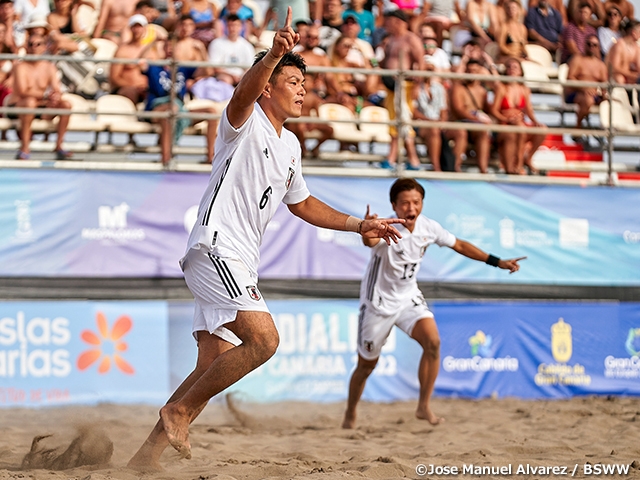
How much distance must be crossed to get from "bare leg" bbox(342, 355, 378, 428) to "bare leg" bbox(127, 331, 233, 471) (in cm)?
297

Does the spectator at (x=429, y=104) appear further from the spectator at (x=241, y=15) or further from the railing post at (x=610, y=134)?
the spectator at (x=241, y=15)

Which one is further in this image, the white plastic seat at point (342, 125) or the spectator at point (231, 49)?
the white plastic seat at point (342, 125)

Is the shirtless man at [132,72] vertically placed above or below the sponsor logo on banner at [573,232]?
above

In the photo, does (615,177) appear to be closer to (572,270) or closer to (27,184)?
(572,270)

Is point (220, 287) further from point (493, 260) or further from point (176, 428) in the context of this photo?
point (493, 260)

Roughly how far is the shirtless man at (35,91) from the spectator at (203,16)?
2.00 m

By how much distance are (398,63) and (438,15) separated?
2086mm

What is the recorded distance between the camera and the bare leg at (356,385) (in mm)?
7324

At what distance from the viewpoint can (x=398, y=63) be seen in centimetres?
1109

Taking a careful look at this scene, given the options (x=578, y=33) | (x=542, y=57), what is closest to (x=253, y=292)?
(x=542, y=57)

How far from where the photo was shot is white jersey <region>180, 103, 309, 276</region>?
14.2 ft

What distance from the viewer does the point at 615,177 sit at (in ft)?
37.5

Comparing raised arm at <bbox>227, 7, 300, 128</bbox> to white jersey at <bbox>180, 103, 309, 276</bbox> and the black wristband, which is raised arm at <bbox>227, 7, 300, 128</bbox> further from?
the black wristband

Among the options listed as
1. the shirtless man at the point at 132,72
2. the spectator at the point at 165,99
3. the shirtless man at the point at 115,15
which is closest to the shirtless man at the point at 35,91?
the shirtless man at the point at 132,72
